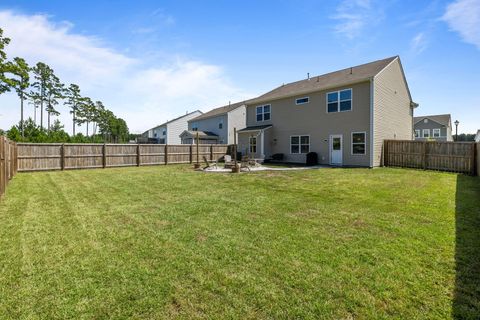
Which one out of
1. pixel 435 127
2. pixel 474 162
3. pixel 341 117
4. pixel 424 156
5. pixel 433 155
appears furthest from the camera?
pixel 435 127

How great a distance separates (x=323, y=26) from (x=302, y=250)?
1268cm

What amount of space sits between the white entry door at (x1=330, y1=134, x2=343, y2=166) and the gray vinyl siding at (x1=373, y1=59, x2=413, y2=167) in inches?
81.9

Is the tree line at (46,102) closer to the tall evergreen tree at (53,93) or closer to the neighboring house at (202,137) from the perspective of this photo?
the tall evergreen tree at (53,93)

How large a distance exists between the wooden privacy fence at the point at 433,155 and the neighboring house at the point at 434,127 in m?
30.9

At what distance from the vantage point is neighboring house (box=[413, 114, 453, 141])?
40.5 meters

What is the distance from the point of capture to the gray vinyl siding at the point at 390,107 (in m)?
15.6

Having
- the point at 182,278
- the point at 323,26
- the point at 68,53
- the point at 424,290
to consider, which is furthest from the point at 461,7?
the point at 68,53

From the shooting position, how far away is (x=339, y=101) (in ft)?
55.2

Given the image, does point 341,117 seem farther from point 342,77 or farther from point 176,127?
point 176,127

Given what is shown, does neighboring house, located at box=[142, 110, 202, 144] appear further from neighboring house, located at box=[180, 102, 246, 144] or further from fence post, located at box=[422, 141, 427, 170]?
fence post, located at box=[422, 141, 427, 170]

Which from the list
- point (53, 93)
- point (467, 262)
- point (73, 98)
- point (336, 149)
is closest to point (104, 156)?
point (336, 149)

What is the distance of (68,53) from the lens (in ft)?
43.5

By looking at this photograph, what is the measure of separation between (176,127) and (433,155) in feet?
104

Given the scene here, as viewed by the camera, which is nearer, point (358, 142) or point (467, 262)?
point (467, 262)
